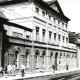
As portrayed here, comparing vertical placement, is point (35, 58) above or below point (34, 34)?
below

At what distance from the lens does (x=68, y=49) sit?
51.1 meters

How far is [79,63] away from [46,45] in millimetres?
24896

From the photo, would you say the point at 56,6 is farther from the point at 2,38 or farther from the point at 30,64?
the point at 2,38

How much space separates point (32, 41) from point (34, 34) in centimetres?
369

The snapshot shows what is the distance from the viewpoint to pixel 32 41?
30703 millimetres

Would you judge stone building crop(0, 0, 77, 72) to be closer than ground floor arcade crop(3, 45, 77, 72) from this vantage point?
No

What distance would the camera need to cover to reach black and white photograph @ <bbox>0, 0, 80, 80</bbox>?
87.1 feet

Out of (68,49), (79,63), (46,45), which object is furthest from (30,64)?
(79,63)

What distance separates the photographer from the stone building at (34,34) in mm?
28809

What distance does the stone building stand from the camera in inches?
1134

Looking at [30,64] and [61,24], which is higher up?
[61,24]

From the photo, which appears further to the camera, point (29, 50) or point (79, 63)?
point (79, 63)

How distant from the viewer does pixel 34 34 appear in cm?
3422

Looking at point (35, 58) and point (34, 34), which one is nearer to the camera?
point (35, 58)
